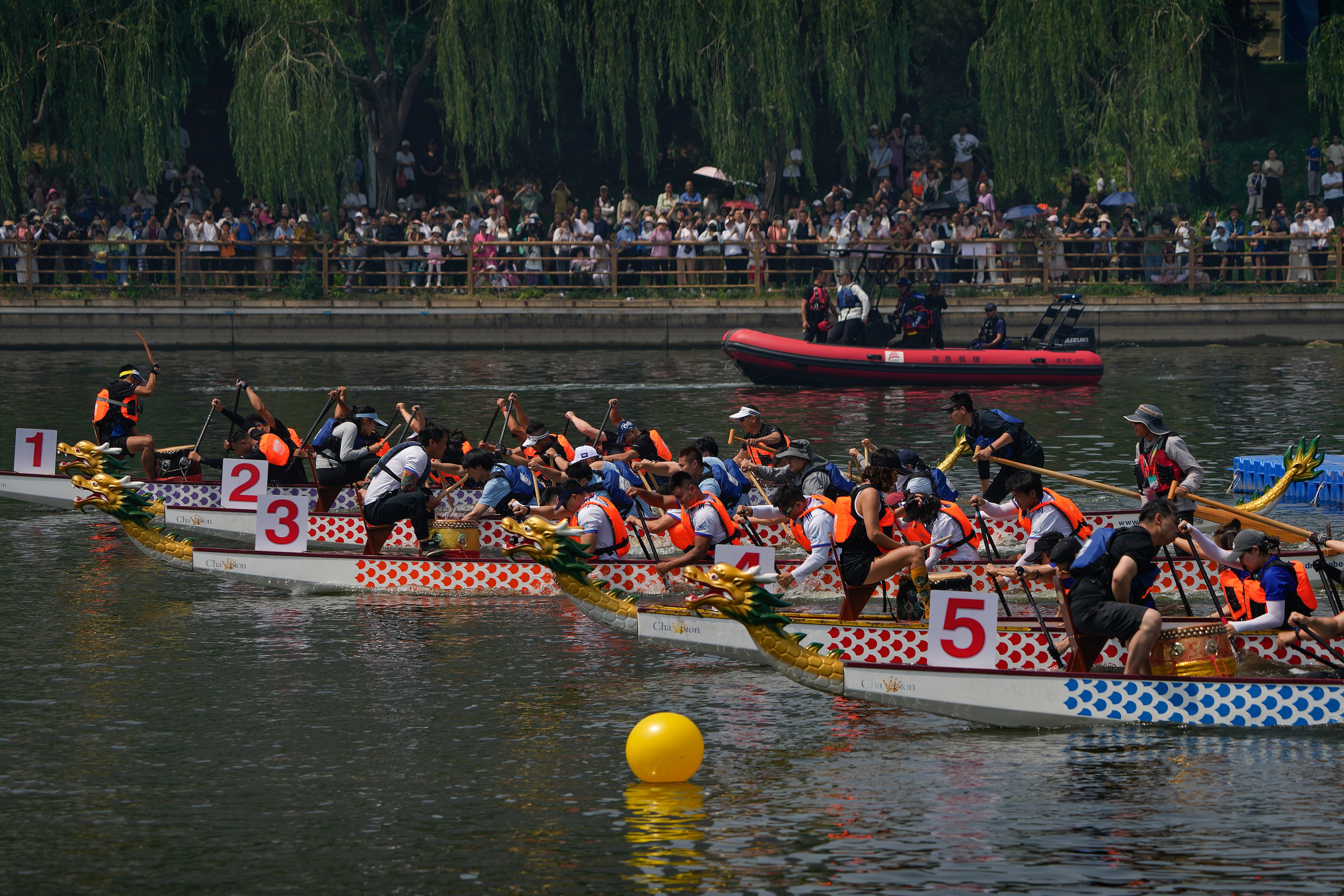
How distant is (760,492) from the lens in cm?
1606

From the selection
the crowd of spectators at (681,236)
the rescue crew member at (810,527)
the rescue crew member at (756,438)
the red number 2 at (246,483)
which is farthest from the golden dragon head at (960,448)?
the crowd of spectators at (681,236)

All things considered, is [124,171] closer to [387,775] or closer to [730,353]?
[730,353]

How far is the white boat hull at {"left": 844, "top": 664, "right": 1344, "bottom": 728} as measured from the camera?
10375 mm

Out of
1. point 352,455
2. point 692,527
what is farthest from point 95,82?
point 692,527

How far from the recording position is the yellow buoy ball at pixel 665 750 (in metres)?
9.69

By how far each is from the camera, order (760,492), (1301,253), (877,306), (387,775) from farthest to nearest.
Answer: (1301,253) < (877,306) < (760,492) < (387,775)

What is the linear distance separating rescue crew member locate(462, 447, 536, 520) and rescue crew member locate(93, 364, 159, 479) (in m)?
5.25

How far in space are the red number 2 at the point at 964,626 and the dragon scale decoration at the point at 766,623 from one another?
2.35 ft

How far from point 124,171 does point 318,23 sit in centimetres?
550

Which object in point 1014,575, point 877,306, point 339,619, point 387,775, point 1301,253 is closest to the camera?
point 387,775

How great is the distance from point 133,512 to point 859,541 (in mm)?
7123

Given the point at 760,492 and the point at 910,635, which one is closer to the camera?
the point at 910,635

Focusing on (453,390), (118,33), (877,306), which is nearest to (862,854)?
(453,390)

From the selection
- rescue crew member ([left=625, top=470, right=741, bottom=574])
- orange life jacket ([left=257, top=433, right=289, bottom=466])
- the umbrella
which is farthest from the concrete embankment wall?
rescue crew member ([left=625, top=470, right=741, bottom=574])
